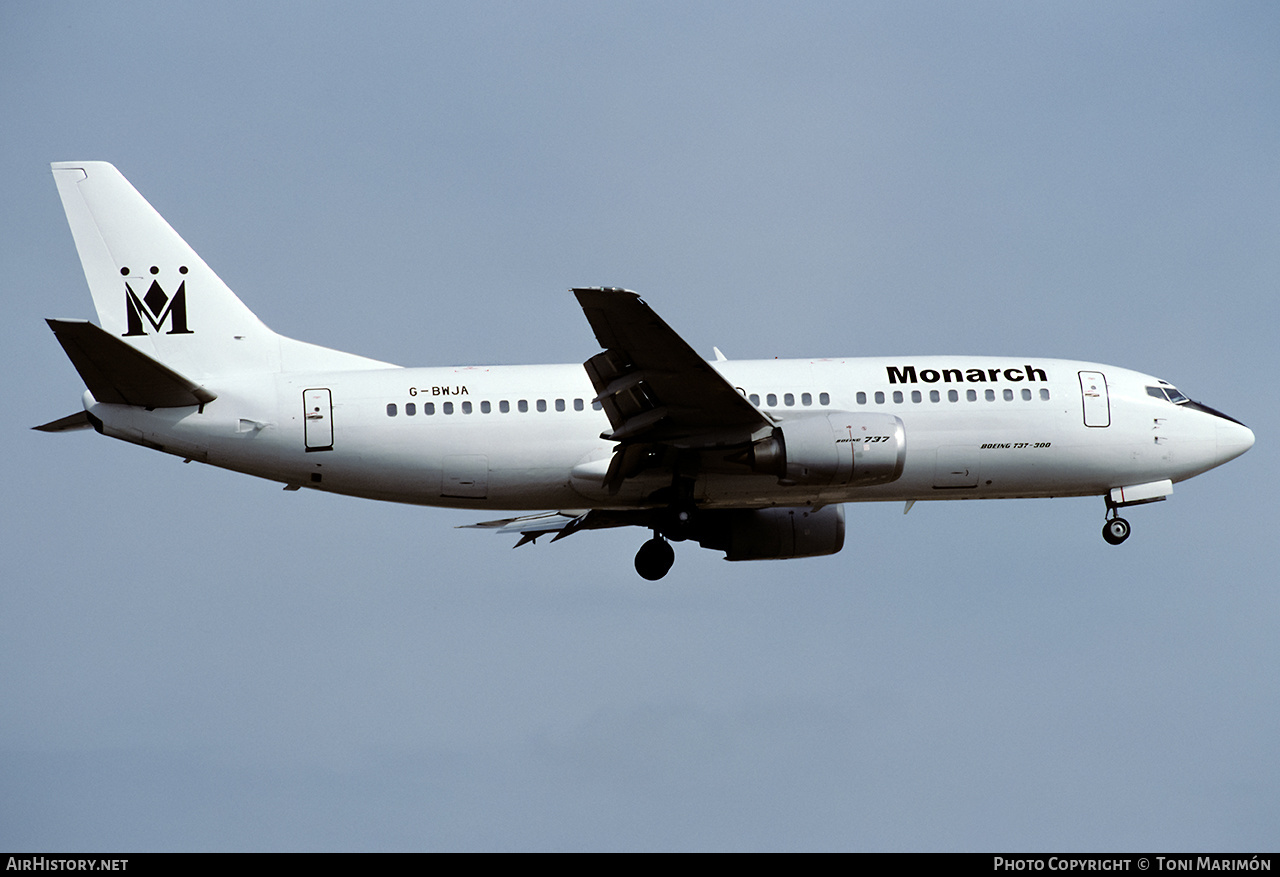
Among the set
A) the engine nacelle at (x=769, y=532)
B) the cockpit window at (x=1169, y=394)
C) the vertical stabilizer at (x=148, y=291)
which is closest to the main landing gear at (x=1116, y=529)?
the cockpit window at (x=1169, y=394)

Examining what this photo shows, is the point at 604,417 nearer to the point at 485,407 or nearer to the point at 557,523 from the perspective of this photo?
the point at 485,407

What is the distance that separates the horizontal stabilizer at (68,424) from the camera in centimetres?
3478

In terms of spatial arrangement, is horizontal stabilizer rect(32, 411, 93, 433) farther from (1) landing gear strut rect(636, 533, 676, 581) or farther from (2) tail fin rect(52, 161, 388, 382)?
(1) landing gear strut rect(636, 533, 676, 581)

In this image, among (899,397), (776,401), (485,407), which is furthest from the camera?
(899,397)

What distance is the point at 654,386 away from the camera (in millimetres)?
32906

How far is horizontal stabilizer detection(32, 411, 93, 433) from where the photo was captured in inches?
1369

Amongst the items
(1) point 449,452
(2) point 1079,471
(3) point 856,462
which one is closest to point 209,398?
(1) point 449,452

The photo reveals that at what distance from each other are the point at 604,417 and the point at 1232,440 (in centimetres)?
1626

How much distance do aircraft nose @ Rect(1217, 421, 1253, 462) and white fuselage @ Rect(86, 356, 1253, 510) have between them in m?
0.82

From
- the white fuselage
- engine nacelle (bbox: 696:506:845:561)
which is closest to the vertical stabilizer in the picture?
the white fuselage

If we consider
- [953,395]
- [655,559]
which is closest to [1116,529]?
[953,395]

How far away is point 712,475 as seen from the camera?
3516 cm

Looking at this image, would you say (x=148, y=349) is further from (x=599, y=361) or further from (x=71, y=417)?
(x=599, y=361)
